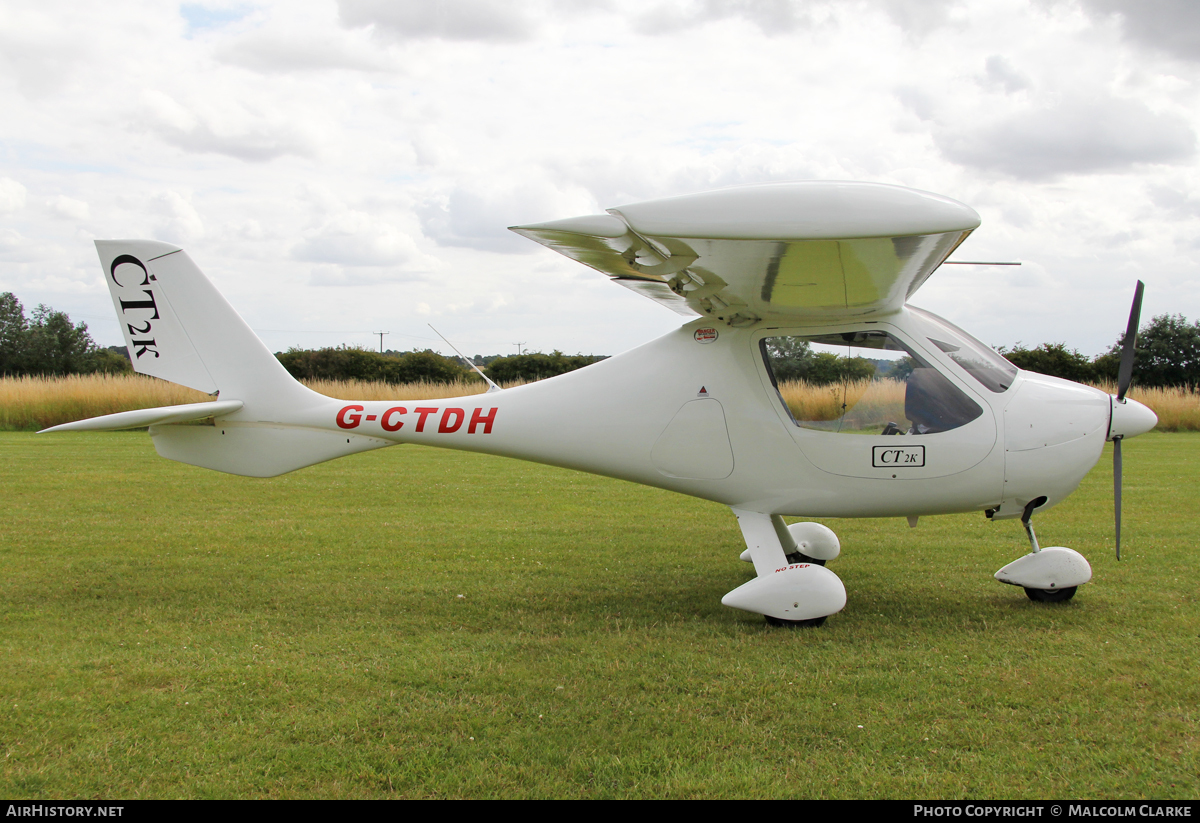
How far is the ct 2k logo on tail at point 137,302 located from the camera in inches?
244

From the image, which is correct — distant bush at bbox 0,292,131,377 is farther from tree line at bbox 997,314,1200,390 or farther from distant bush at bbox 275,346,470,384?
tree line at bbox 997,314,1200,390

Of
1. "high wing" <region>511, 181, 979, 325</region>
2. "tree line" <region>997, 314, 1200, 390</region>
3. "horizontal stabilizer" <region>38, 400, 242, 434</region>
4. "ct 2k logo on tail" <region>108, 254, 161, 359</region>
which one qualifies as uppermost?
"ct 2k logo on tail" <region>108, 254, 161, 359</region>

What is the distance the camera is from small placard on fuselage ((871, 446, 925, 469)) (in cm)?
551

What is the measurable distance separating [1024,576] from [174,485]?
461 inches

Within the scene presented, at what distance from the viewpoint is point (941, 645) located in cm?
500

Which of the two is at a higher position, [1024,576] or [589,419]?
[589,419]

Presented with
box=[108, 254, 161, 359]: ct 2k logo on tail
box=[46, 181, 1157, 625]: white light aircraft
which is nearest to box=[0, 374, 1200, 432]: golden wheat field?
box=[108, 254, 161, 359]: ct 2k logo on tail

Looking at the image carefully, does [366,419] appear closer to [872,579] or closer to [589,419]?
[589,419]

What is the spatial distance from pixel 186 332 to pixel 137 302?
423 mm

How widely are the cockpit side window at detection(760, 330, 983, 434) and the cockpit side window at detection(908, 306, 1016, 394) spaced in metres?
0.20

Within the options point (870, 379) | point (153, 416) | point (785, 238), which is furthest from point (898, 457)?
point (153, 416)

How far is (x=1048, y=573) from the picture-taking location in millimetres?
5871
